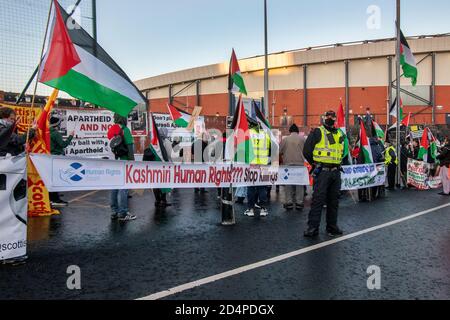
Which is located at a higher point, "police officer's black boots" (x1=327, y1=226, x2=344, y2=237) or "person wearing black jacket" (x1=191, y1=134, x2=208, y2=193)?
"person wearing black jacket" (x1=191, y1=134, x2=208, y2=193)

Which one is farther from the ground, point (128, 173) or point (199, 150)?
point (199, 150)

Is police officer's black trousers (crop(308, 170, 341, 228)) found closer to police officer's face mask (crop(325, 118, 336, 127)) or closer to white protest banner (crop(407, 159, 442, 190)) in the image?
police officer's face mask (crop(325, 118, 336, 127))

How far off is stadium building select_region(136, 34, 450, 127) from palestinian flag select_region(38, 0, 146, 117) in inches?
1260

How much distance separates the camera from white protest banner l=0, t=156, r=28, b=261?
5.09 m

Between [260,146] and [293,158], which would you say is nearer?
[260,146]

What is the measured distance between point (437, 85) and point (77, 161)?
4018 cm

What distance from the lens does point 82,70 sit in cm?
625

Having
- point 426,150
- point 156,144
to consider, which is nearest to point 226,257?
point 156,144

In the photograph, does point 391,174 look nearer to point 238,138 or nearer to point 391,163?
point 391,163

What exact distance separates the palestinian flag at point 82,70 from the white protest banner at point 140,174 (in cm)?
93

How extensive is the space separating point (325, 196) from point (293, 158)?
10.2 feet

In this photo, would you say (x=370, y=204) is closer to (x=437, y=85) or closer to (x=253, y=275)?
(x=253, y=275)

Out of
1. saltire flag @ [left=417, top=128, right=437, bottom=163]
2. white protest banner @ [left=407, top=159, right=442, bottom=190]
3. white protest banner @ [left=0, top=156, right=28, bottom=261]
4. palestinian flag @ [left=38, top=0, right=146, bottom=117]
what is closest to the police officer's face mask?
palestinian flag @ [left=38, top=0, right=146, bottom=117]

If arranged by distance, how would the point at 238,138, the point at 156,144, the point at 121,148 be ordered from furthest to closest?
1. the point at 156,144
2. the point at 238,138
3. the point at 121,148
